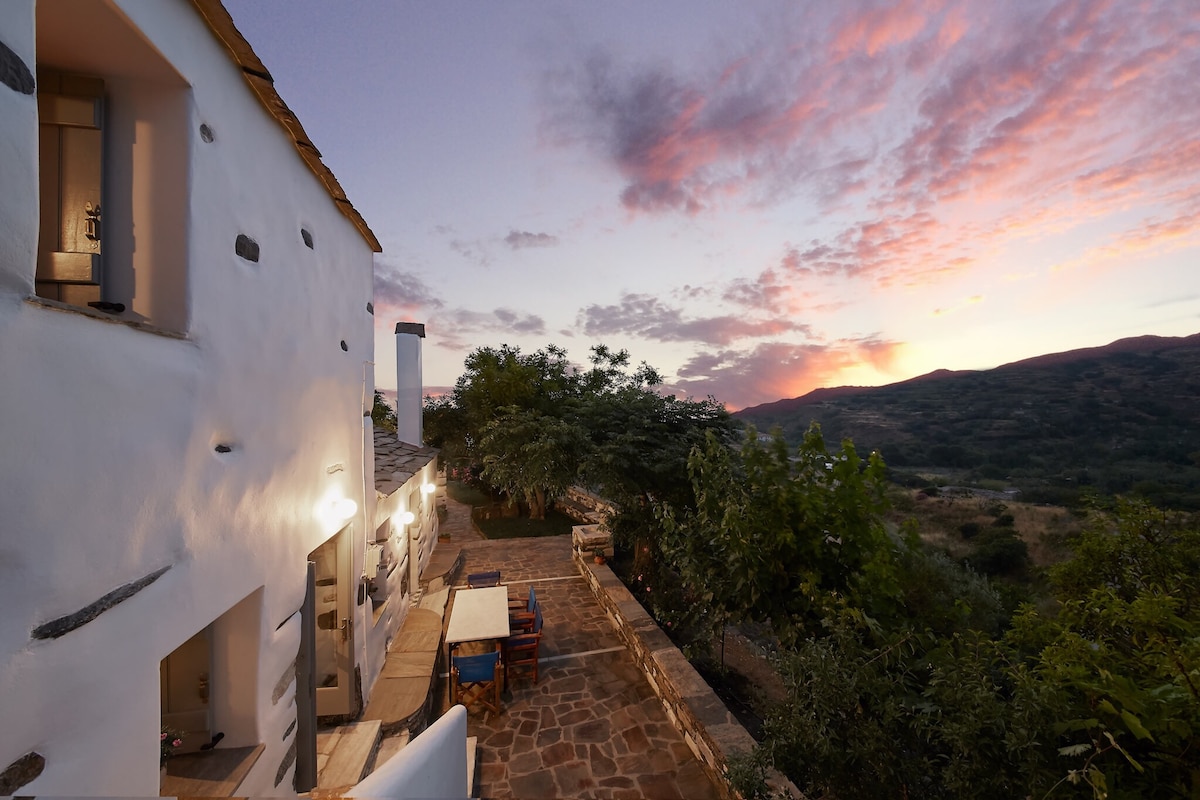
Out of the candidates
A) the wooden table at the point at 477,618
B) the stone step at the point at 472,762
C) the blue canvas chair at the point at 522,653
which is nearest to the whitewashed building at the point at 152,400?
the stone step at the point at 472,762

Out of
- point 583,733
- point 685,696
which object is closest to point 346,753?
point 583,733

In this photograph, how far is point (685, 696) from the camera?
17.9 ft

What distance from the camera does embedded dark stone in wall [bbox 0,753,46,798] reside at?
54.0 inches

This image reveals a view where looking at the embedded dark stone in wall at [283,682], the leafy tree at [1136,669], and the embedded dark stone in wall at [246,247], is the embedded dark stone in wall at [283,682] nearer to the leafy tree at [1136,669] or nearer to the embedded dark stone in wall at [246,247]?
the embedded dark stone in wall at [246,247]

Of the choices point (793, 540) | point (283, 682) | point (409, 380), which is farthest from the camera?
point (409, 380)

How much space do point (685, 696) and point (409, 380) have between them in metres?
8.21

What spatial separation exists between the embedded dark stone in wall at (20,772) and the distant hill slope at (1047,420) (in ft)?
58.3

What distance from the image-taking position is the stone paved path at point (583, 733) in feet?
16.2

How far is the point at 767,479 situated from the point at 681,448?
13.0ft

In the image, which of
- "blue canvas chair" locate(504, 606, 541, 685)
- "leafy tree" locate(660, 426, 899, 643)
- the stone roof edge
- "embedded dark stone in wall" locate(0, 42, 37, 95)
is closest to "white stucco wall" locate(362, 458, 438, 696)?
"blue canvas chair" locate(504, 606, 541, 685)

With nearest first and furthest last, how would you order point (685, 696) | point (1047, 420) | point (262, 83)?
point (262, 83) < point (685, 696) < point (1047, 420)

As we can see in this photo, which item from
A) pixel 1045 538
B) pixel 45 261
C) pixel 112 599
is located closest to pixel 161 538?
pixel 112 599

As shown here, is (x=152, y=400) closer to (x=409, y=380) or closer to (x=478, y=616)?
(x=478, y=616)

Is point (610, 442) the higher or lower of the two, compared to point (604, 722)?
higher
